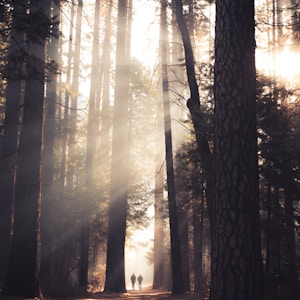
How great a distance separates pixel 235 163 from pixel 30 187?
7088 millimetres

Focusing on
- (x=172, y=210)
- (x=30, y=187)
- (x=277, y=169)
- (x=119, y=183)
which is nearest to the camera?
(x=30, y=187)

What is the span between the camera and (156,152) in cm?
2706

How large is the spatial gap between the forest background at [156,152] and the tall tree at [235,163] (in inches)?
0.7

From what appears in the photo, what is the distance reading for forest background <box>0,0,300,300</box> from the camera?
17.8 feet

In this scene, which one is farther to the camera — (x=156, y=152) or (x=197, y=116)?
(x=156, y=152)

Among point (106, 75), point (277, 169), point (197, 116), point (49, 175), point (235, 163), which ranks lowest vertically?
point (235, 163)

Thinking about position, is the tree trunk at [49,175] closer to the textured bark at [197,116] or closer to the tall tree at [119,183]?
the tall tree at [119,183]

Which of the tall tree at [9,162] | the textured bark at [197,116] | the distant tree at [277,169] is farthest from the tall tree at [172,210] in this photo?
the tall tree at [9,162]

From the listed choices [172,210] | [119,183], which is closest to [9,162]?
[119,183]

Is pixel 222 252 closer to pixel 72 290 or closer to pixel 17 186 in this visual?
pixel 17 186

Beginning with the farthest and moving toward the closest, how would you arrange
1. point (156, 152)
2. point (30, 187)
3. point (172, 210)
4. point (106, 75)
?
point (156, 152), point (106, 75), point (172, 210), point (30, 187)

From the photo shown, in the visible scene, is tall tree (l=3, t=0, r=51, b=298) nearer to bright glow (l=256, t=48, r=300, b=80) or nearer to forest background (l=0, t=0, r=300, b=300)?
forest background (l=0, t=0, r=300, b=300)

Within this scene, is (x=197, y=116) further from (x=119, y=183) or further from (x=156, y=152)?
(x=156, y=152)

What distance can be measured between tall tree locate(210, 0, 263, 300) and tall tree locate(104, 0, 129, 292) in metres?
11.4
